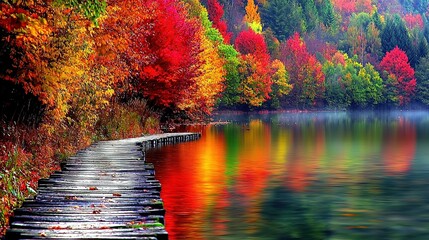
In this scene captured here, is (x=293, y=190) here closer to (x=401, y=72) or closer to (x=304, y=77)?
(x=304, y=77)

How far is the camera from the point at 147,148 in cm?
4541

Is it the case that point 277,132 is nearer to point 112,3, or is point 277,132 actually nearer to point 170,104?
point 170,104

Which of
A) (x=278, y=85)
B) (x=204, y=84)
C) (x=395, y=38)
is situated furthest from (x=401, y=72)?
(x=204, y=84)

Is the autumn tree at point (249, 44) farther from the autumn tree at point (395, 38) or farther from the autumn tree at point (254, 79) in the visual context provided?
the autumn tree at point (395, 38)

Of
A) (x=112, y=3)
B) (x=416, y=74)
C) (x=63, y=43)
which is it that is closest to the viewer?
(x=63, y=43)

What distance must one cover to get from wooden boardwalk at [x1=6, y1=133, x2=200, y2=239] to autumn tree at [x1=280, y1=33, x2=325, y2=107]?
115m

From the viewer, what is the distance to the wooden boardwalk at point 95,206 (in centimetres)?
1492

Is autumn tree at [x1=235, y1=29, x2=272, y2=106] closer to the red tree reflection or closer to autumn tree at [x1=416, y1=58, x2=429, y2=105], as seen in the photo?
the red tree reflection

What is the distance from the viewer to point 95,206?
59.1 feet

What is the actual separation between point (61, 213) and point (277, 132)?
52.5 m

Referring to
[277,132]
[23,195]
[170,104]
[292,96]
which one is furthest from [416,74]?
[23,195]

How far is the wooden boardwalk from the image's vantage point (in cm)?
1492

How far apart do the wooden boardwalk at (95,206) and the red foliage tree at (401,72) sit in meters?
142

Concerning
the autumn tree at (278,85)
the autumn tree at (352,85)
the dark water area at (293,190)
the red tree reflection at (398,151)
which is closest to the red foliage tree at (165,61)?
the dark water area at (293,190)
